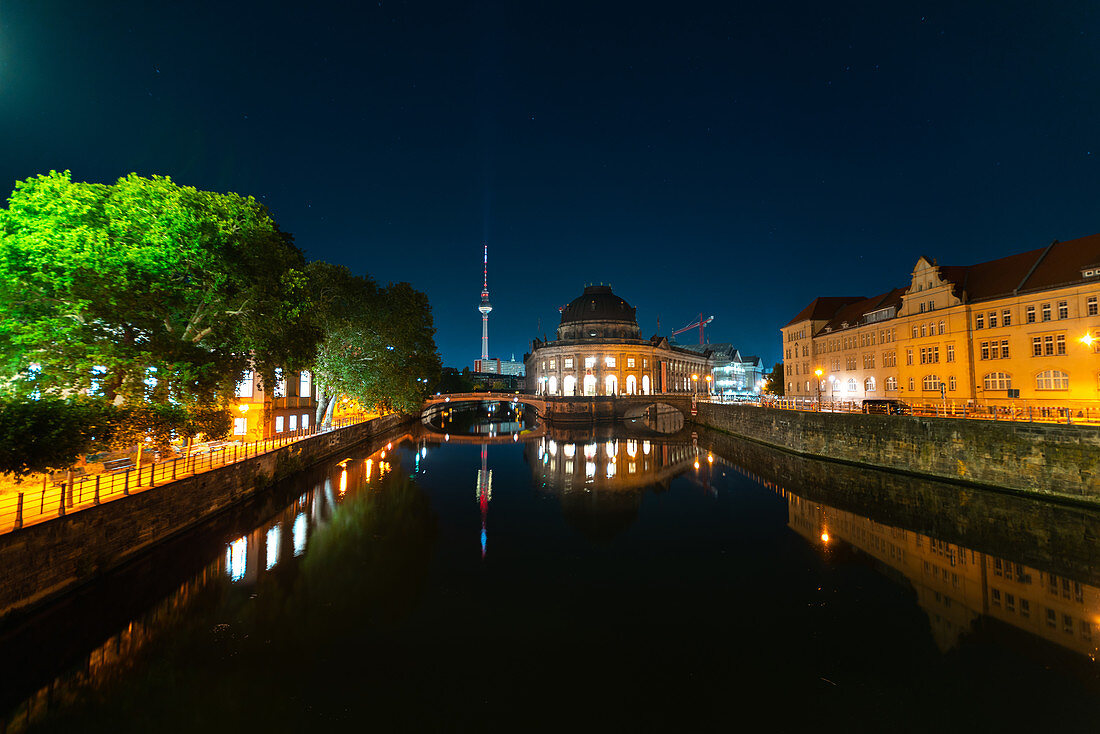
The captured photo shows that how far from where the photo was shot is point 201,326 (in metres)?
22.3

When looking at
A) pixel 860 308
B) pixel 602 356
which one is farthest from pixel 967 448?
pixel 602 356

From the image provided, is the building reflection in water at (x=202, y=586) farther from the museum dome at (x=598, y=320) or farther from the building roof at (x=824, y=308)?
the museum dome at (x=598, y=320)

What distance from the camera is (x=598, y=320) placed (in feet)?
369

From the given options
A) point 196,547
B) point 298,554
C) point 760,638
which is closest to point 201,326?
point 196,547

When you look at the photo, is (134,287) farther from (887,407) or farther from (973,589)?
(887,407)

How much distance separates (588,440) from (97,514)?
48544mm

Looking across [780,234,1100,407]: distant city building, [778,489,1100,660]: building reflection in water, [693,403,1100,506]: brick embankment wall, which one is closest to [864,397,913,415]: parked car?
[693,403,1100,506]: brick embankment wall

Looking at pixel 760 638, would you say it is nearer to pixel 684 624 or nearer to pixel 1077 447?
pixel 684 624

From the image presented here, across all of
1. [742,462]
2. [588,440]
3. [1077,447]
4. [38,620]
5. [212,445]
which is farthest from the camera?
[588,440]

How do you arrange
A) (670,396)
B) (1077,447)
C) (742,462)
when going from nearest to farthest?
(1077,447)
(742,462)
(670,396)

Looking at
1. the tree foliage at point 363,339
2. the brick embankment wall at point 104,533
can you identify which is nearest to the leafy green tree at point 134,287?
the brick embankment wall at point 104,533

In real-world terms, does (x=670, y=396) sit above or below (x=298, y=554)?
above

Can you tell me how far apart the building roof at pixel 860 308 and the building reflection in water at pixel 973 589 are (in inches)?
1562

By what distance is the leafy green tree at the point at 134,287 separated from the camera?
15.7 metres
